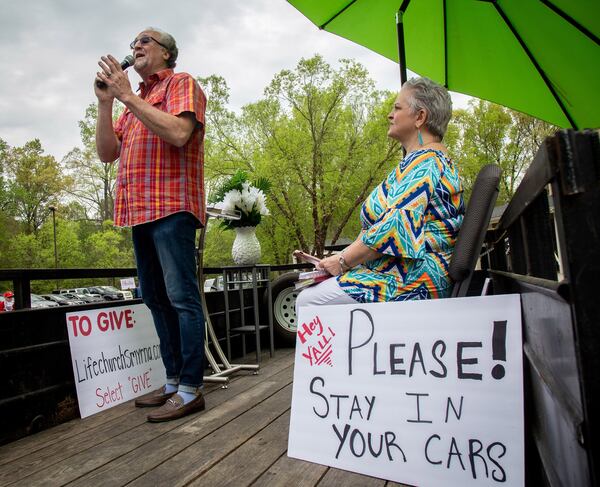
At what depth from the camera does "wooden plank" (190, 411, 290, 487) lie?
4.49ft

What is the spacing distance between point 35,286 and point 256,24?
26327 mm

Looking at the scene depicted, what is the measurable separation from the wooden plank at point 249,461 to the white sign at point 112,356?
1130mm

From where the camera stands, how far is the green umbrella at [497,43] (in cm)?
243

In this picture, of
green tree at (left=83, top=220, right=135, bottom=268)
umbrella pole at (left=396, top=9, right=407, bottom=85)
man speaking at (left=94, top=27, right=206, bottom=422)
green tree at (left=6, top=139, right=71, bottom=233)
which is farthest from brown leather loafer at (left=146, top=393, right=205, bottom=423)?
green tree at (left=6, top=139, right=71, bottom=233)

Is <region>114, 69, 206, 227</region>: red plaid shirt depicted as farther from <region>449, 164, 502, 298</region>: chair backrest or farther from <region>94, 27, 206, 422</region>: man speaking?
<region>449, 164, 502, 298</region>: chair backrest

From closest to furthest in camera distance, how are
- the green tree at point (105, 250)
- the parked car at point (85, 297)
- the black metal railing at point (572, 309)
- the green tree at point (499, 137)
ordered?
the black metal railing at point (572, 309) → the green tree at point (499, 137) → the parked car at point (85, 297) → the green tree at point (105, 250)

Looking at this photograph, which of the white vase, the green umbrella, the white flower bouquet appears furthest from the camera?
the white vase

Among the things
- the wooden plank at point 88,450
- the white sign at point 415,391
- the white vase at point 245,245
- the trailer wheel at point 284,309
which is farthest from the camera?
the trailer wheel at point 284,309

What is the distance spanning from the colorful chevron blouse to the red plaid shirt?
108 centimetres

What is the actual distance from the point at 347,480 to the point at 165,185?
5.26 ft

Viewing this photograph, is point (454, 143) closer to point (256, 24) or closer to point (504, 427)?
point (256, 24)

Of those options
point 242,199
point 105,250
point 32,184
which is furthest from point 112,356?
point 32,184

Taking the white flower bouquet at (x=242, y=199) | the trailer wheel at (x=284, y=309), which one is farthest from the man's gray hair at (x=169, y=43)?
the trailer wheel at (x=284, y=309)

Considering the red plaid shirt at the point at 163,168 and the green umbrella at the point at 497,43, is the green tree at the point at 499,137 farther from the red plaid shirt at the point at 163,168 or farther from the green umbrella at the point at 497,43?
the red plaid shirt at the point at 163,168
